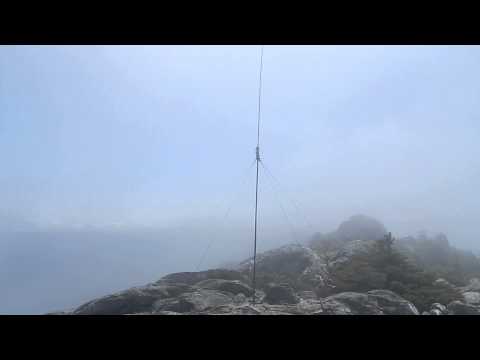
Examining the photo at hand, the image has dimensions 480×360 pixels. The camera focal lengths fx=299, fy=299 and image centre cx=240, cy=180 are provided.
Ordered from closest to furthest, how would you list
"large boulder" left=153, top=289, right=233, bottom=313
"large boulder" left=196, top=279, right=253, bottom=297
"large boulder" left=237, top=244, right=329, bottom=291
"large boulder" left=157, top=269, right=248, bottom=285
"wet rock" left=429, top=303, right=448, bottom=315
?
"large boulder" left=153, top=289, right=233, bottom=313, "wet rock" left=429, top=303, right=448, bottom=315, "large boulder" left=196, top=279, right=253, bottom=297, "large boulder" left=157, top=269, right=248, bottom=285, "large boulder" left=237, top=244, right=329, bottom=291

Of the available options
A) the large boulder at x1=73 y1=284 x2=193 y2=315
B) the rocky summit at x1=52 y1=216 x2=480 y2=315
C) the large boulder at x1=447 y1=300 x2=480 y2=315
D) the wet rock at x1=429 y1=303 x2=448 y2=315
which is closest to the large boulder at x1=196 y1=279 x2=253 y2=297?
the rocky summit at x1=52 y1=216 x2=480 y2=315

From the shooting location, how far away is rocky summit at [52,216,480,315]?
10.2 metres

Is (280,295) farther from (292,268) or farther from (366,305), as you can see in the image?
(292,268)

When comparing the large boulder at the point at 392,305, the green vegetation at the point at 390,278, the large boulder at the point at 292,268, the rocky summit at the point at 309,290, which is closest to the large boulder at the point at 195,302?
the rocky summit at the point at 309,290

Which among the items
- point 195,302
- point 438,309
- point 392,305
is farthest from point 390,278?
point 195,302

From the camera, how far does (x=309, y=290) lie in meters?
14.4

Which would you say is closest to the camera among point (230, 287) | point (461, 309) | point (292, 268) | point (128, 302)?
point (128, 302)

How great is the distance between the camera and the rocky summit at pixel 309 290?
10.2m

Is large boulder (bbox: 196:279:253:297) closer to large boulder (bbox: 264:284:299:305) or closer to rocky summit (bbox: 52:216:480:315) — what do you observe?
rocky summit (bbox: 52:216:480:315)

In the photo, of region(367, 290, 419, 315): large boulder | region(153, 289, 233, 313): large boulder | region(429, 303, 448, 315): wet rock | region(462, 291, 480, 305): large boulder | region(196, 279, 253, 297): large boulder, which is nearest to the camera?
region(153, 289, 233, 313): large boulder
